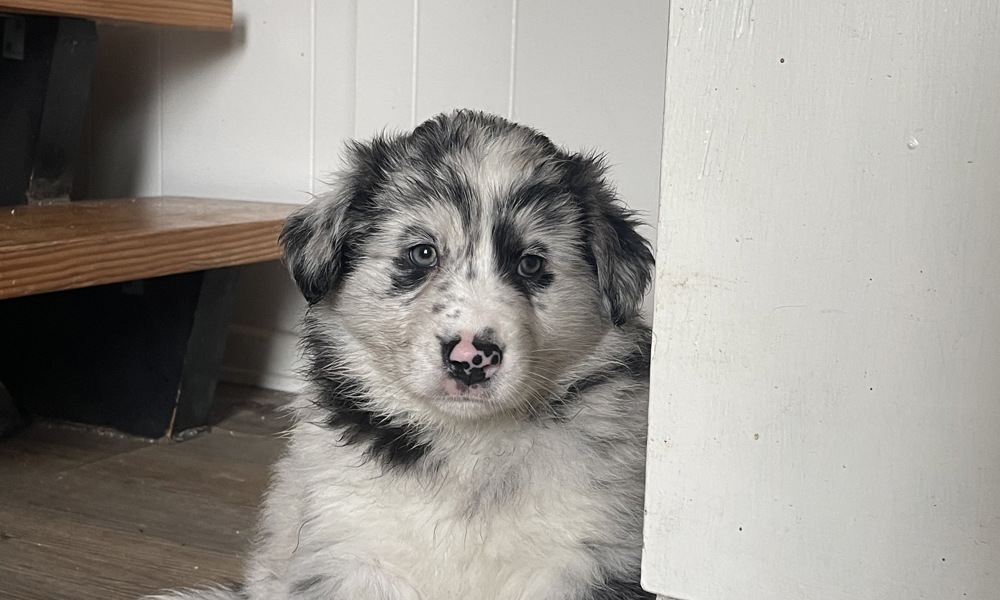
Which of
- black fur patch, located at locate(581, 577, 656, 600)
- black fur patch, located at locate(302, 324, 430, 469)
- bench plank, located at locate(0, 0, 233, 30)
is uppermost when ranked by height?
bench plank, located at locate(0, 0, 233, 30)

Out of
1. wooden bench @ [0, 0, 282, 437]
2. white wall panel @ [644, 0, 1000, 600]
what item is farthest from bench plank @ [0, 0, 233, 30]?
white wall panel @ [644, 0, 1000, 600]

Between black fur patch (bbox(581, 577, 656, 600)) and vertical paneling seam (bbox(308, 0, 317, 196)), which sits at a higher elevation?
vertical paneling seam (bbox(308, 0, 317, 196))

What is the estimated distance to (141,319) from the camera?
330cm

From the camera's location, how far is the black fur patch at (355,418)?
1.87 metres

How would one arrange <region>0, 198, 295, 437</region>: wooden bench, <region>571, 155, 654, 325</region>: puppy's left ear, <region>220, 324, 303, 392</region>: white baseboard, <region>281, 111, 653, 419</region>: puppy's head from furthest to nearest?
<region>220, 324, 303, 392</region>: white baseboard, <region>0, 198, 295, 437</region>: wooden bench, <region>571, 155, 654, 325</region>: puppy's left ear, <region>281, 111, 653, 419</region>: puppy's head

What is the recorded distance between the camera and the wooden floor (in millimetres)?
2312

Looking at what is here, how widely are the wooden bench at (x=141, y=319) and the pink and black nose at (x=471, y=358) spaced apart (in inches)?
54.9

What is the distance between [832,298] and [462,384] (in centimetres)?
59

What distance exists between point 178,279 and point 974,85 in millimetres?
2489

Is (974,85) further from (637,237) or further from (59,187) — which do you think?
(59,187)

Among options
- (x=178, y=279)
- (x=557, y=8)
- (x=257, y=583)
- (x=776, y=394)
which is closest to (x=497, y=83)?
(x=557, y=8)

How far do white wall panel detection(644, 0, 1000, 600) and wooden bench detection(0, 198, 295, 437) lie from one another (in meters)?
1.78

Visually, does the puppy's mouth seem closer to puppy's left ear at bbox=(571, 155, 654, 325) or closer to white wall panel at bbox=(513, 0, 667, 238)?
puppy's left ear at bbox=(571, 155, 654, 325)

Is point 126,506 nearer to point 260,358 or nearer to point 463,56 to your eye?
point 260,358
